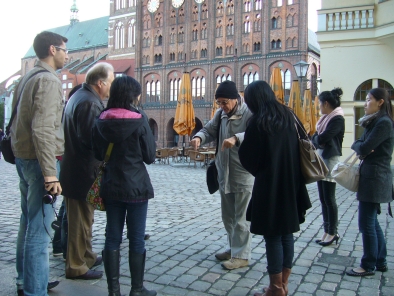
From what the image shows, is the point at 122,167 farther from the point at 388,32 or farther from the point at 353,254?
the point at 388,32

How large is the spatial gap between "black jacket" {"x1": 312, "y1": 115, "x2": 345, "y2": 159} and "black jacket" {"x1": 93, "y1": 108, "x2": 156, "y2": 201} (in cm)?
248

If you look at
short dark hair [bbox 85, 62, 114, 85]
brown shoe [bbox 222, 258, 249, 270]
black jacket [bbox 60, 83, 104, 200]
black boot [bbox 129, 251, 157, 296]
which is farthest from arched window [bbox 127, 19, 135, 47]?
black boot [bbox 129, 251, 157, 296]

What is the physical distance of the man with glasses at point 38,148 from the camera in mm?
2674

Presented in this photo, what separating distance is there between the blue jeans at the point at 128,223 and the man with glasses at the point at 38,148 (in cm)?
42

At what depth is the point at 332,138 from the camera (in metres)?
4.70

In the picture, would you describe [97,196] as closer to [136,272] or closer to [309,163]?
[136,272]

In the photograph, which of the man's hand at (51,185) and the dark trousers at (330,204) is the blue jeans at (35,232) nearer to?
the man's hand at (51,185)

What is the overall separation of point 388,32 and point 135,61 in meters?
34.9

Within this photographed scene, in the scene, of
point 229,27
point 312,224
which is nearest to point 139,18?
point 229,27

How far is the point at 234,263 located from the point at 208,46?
37.8 metres

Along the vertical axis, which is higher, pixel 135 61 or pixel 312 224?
pixel 135 61

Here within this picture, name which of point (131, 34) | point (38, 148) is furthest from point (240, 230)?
point (131, 34)

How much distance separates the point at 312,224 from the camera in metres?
5.96

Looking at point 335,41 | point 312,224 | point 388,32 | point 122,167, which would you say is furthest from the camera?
point 335,41
